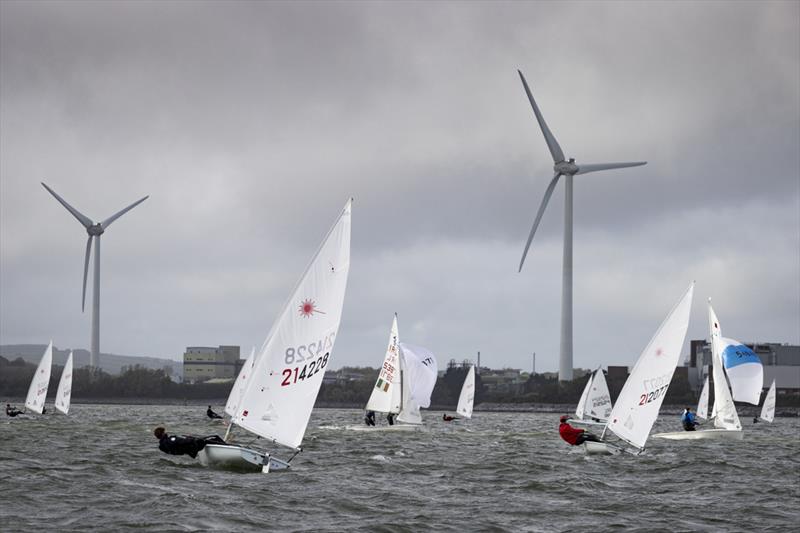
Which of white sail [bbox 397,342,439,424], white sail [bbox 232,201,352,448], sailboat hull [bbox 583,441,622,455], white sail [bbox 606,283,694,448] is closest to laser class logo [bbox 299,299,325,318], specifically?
white sail [bbox 232,201,352,448]

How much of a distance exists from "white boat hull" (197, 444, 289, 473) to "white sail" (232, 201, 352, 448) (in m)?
0.90

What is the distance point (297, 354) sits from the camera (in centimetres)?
3353

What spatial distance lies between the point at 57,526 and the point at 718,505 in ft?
56.1

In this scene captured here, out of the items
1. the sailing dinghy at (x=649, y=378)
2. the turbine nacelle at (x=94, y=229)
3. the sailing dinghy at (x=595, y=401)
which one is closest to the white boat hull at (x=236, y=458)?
the sailing dinghy at (x=649, y=378)

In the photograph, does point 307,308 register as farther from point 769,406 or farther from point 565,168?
point 565,168

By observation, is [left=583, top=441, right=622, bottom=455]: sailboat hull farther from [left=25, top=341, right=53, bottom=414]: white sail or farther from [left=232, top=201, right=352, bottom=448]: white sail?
[left=25, top=341, right=53, bottom=414]: white sail

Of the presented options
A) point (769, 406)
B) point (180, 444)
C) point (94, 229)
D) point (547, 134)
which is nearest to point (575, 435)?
point (180, 444)

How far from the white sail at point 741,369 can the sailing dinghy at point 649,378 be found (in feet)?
84.2

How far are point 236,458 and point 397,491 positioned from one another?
509 cm

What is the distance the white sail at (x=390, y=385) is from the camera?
69.8m

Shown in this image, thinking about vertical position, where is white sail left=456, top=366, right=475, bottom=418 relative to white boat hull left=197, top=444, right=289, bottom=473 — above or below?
above

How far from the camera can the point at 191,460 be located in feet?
127

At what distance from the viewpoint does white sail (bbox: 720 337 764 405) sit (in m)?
70.4

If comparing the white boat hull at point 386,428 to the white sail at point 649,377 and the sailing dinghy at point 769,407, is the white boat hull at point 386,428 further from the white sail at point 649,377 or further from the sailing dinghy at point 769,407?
the sailing dinghy at point 769,407
